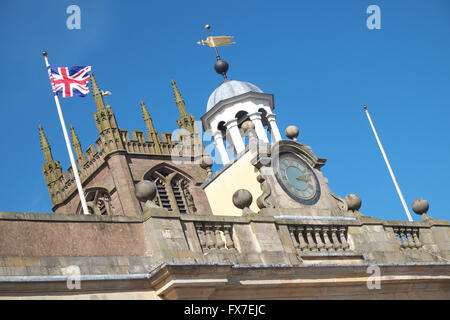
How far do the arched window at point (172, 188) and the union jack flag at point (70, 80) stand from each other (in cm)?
2606

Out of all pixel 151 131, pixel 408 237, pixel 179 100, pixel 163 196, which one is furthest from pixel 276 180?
pixel 179 100

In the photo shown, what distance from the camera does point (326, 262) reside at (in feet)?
60.7

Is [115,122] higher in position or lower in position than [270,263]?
higher

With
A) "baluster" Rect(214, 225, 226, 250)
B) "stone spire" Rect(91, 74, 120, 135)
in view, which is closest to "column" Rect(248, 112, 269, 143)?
"baluster" Rect(214, 225, 226, 250)

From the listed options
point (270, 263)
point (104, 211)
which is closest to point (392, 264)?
point (270, 263)

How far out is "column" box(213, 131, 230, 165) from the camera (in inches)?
981

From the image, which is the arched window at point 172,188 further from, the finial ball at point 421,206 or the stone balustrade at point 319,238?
the stone balustrade at point 319,238

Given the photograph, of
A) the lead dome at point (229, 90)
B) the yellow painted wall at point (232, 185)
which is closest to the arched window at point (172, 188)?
the lead dome at point (229, 90)
